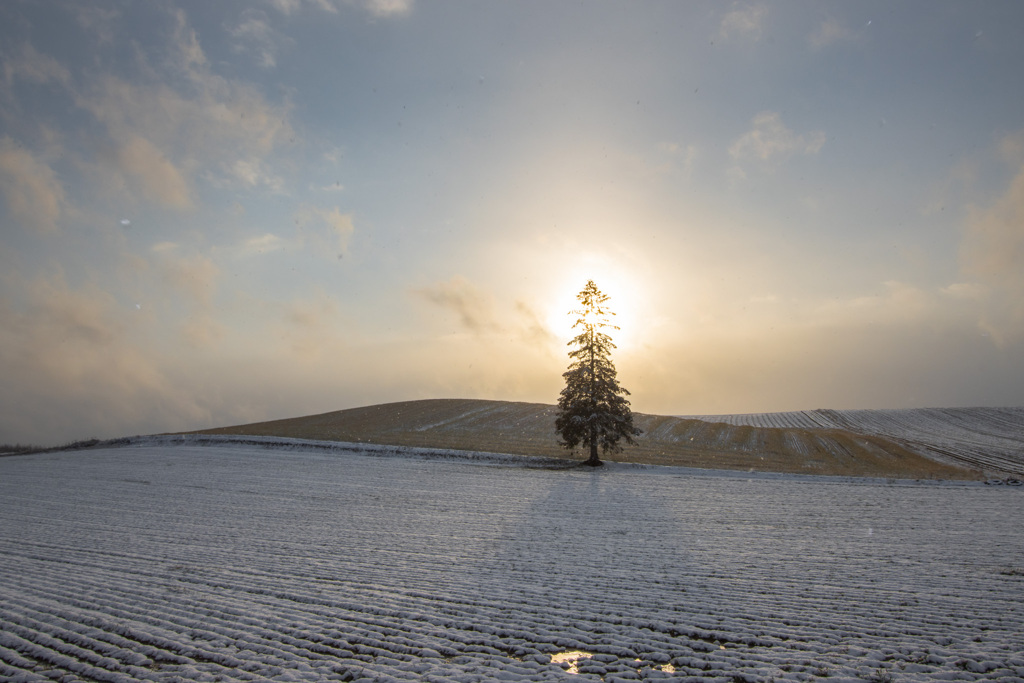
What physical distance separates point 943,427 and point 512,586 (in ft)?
229

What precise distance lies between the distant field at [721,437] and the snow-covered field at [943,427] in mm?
121

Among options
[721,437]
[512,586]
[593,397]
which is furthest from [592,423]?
[512,586]

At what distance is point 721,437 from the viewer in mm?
47219

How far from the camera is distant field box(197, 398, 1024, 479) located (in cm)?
3578

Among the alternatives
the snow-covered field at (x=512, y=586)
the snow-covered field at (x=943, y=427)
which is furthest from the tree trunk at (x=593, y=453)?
the snow-covered field at (x=943, y=427)

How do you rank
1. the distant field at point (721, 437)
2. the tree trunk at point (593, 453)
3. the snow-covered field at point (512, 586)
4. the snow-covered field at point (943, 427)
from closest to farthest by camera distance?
1. the snow-covered field at point (512, 586)
2. the distant field at point (721, 437)
3. the tree trunk at point (593, 453)
4. the snow-covered field at point (943, 427)

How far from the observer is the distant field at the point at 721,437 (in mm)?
35781

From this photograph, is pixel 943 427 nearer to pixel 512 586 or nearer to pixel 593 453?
pixel 593 453

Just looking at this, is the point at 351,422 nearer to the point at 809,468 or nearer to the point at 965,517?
the point at 809,468

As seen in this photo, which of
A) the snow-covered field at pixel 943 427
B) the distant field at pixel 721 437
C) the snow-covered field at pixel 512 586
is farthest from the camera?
the snow-covered field at pixel 943 427

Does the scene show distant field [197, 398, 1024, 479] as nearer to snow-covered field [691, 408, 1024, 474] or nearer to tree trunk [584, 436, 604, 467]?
snow-covered field [691, 408, 1024, 474]

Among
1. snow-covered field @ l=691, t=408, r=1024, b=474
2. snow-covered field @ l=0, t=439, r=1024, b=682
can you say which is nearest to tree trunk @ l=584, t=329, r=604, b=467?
snow-covered field @ l=0, t=439, r=1024, b=682

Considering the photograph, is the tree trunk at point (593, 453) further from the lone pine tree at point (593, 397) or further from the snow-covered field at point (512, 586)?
the snow-covered field at point (512, 586)

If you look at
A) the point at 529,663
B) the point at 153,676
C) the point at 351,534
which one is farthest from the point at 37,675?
the point at 351,534
